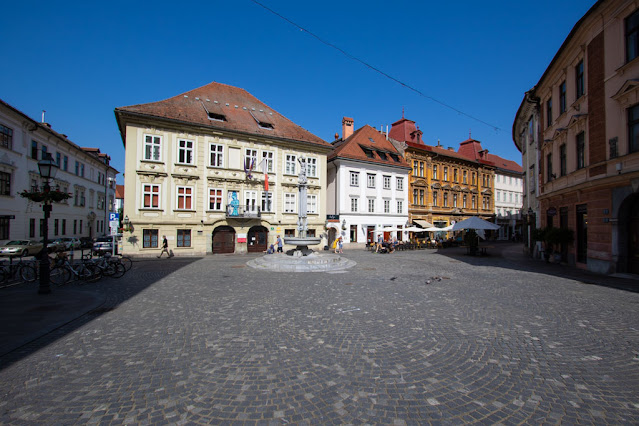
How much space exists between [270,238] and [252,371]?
24507 millimetres

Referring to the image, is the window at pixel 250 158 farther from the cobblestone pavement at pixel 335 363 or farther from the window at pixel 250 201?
the cobblestone pavement at pixel 335 363

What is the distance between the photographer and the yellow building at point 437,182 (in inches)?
1591

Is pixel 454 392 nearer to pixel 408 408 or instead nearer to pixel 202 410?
pixel 408 408

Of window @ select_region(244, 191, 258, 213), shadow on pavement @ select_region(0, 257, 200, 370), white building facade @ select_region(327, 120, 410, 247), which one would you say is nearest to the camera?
shadow on pavement @ select_region(0, 257, 200, 370)

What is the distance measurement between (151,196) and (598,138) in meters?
27.7

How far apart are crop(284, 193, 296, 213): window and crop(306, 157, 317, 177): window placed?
305cm

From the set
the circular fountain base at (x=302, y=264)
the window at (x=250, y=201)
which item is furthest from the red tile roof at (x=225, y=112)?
the circular fountain base at (x=302, y=264)

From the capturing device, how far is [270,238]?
94.4ft

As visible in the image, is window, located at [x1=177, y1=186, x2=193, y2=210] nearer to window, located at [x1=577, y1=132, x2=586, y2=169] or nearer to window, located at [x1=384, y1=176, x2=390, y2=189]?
window, located at [x1=384, y1=176, x2=390, y2=189]

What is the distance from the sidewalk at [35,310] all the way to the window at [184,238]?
13922mm

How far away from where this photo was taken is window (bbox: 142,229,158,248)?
2414cm

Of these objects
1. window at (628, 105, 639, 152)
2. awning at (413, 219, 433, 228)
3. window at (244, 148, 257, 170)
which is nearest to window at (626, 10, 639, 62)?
window at (628, 105, 639, 152)

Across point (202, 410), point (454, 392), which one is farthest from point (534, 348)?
point (202, 410)

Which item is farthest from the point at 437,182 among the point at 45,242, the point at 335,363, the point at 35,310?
the point at 35,310
